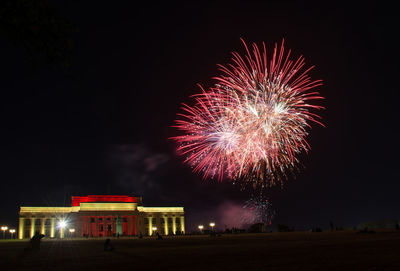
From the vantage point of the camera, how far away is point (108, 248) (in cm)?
2591

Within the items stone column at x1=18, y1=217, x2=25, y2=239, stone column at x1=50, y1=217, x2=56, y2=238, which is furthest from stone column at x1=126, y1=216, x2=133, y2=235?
stone column at x1=18, y1=217, x2=25, y2=239

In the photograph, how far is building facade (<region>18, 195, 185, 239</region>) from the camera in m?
106

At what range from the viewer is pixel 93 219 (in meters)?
109

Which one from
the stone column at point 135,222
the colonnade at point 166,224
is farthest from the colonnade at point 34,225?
the colonnade at point 166,224

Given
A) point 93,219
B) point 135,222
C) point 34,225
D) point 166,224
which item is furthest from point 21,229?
point 166,224

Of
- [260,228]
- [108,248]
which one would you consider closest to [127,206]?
[260,228]

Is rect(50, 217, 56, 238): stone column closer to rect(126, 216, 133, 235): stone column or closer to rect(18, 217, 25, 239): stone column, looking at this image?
rect(18, 217, 25, 239): stone column

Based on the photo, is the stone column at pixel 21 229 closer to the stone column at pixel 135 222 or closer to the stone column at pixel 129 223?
the stone column at pixel 129 223

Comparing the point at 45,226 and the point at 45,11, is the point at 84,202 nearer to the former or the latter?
the point at 45,226

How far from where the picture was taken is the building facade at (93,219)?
10562 centimetres

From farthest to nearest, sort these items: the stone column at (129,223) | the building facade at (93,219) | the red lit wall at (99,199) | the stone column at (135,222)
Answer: the red lit wall at (99,199) → the stone column at (135,222) → the stone column at (129,223) → the building facade at (93,219)

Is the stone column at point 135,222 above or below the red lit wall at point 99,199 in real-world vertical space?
below

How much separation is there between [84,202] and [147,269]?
340ft

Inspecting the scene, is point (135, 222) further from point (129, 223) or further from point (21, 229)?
point (21, 229)
